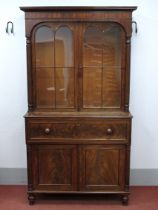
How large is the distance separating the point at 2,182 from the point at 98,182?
116cm

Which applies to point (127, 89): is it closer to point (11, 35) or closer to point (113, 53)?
point (113, 53)

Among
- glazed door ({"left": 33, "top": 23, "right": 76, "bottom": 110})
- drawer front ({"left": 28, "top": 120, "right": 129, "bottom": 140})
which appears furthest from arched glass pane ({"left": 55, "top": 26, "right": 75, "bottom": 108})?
drawer front ({"left": 28, "top": 120, "right": 129, "bottom": 140})

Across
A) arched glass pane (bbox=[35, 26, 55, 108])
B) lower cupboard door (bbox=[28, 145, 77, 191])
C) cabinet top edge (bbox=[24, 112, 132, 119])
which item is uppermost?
arched glass pane (bbox=[35, 26, 55, 108])

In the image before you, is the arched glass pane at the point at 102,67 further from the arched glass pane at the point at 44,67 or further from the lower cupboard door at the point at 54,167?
the lower cupboard door at the point at 54,167

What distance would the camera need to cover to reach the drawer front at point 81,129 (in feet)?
9.34

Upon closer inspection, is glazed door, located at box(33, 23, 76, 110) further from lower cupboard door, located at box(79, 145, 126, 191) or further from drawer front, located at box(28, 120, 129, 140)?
lower cupboard door, located at box(79, 145, 126, 191)

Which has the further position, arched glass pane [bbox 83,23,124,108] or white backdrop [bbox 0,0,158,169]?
white backdrop [bbox 0,0,158,169]

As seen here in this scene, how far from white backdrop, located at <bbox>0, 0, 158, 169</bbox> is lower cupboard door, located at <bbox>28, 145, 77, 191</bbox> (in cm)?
50

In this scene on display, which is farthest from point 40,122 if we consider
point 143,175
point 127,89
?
point 143,175

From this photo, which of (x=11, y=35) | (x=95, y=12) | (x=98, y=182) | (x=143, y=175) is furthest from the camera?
(x=143, y=175)

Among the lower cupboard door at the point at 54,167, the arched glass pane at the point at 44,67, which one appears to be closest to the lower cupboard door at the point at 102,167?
the lower cupboard door at the point at 54,167

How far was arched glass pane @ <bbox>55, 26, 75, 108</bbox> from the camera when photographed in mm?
2859

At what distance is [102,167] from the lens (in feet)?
9.60

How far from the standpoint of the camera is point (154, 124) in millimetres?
3318
